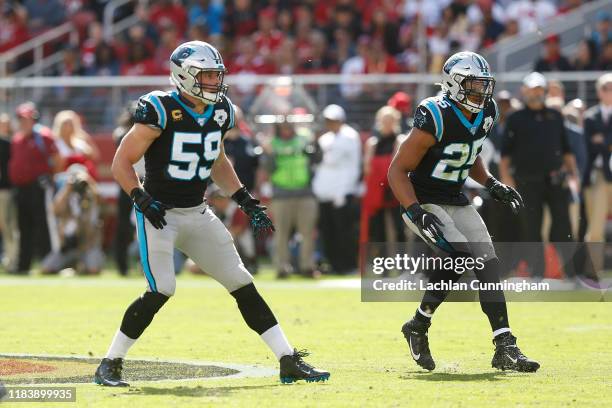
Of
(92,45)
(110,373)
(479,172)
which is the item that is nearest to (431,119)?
(479,172)

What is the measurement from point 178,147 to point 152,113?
9.7 inches

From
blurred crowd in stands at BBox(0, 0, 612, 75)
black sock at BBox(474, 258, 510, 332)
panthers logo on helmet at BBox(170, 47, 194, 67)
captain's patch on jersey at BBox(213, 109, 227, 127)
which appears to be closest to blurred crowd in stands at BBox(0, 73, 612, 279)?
blurred crowd in stands at BBox(0, 0, 612, 75)

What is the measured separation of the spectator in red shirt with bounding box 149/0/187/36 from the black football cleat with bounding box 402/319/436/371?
13909mm

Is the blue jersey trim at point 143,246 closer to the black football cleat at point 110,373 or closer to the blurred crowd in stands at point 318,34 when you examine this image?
the black football cleat at point 110,373

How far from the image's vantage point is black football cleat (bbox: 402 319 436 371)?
7.79 metres

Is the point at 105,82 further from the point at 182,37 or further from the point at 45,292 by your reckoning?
the point at 45,292

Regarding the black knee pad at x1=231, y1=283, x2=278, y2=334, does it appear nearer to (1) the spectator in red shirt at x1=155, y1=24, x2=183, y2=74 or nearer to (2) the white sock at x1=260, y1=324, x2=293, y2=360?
(2) the white sock at x1=260, y1=324, x2=293, y2=360

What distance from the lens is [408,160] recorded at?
25.8 feet

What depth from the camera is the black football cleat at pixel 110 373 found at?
278 inches

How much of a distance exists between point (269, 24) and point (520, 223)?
6.46m

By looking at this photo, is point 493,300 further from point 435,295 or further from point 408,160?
point 408,160

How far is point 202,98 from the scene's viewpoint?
7293 mm

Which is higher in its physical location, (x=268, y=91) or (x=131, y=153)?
(x=268, y=91)

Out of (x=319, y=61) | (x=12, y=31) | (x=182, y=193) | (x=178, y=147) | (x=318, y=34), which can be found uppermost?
(x=12, y=31)
